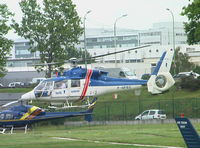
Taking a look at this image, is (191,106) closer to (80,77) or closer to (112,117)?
(112,117)

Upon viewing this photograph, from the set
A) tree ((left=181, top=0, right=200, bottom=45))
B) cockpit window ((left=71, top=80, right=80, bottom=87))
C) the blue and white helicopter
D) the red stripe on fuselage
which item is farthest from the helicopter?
tree ((left=181, top=0, right=200, bottom=45))

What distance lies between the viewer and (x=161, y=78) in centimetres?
5128

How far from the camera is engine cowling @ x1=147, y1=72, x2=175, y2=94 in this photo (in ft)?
165

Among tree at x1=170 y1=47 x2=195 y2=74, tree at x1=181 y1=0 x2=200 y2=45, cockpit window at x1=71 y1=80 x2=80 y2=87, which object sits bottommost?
cockpit window at x1=71 y1=80 x2=80 y2=87

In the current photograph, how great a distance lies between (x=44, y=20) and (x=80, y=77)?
115 feet

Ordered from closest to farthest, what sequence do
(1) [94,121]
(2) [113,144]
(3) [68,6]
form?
1. (2) [113,144]
2. (1) [94,121]
3. (3) [68,6]

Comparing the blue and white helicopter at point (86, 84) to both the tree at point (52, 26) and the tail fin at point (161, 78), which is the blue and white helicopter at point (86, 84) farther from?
the tree at point (52, 26)

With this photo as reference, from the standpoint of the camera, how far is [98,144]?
1121 inches

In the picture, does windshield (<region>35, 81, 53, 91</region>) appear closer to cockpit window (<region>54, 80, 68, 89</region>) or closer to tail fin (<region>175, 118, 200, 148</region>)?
cockpit window (<region>54, 80, 68, 89</region>)

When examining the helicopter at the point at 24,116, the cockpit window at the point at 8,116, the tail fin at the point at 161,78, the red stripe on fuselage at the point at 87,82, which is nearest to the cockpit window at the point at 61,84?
the red stripe on fuselage at the point at 87,82

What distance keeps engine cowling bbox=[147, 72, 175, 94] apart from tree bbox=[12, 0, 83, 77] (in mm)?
32418

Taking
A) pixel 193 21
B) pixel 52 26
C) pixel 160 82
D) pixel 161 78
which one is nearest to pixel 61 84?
pixel 160 82

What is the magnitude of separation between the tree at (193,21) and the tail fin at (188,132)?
77.8 ft

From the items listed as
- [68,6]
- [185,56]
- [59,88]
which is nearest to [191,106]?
[59,88]
